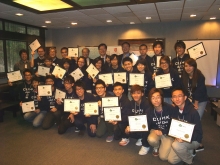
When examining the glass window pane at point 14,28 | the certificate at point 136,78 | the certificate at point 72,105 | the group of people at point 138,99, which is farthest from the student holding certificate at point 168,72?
the glass window pane at point 14,28

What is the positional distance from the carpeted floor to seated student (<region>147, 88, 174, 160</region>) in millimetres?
175

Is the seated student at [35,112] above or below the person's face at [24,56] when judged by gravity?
below

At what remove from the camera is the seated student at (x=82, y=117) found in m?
3.47

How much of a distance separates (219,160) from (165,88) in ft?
4.53

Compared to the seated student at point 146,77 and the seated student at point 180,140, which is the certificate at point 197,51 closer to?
the seated student at point 146,77

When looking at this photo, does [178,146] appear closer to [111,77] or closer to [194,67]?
[194,67]

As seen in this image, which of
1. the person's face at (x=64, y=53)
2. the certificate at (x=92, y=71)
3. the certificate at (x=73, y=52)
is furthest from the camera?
the certificate at (x=73, y=52)

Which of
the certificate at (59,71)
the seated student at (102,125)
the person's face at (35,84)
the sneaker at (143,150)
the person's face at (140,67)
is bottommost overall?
the sneaker at (143,150)

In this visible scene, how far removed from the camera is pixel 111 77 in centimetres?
387

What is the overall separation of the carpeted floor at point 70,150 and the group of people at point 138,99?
0.48 ft

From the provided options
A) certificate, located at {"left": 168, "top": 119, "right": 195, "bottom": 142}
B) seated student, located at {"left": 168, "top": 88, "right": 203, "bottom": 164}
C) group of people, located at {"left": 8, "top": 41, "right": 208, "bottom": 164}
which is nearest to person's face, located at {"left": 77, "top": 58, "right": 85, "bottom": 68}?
group of people, located at {"left": 8, "top": 41, "right": 208, "bottom": 164}

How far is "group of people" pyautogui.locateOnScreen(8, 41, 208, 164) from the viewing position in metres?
2.57

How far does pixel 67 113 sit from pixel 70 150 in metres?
0.97

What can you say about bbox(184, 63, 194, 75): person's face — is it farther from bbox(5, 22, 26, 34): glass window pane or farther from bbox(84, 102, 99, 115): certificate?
bbox(5, 22, 26, 34): glass window pane
